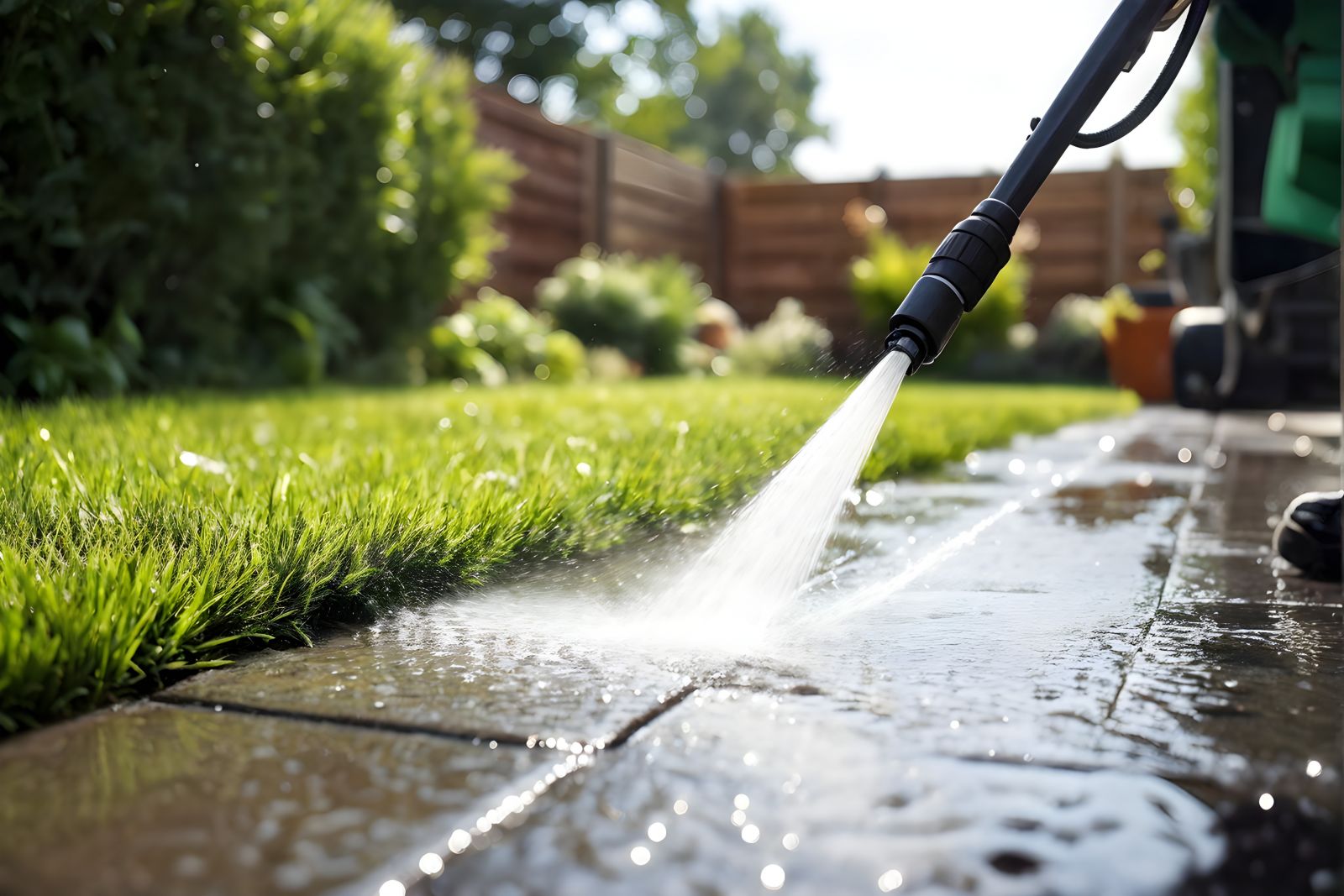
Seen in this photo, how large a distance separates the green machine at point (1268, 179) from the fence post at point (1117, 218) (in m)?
5.94

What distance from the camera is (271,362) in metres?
5.21

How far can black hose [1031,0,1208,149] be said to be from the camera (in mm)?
1602

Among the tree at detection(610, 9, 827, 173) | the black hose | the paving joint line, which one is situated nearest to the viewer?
the paving joint line

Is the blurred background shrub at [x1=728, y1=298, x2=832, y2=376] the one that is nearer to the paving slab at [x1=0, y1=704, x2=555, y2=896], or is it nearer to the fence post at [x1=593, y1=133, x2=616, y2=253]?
the fence post at [x1=593, y1=133, x2=616, y2=253]

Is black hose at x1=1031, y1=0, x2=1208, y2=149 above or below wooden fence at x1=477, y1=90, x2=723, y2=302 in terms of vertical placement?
below

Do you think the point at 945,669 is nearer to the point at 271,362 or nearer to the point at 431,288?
the point at 271,362

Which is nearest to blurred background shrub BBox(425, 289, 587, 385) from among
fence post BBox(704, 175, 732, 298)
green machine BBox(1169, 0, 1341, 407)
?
green machine BBox(1169, 0, 1341, 407)

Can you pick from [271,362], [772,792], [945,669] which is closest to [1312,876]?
[772,792]

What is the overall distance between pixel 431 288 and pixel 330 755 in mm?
5453

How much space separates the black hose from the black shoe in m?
0.66

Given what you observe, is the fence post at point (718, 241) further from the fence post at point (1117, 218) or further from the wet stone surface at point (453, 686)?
the wet stone surface at point (453, 686)

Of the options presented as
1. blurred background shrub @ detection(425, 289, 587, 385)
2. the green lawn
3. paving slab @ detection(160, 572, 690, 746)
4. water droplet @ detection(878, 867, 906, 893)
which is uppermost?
blurred background shrub @ detection(425, 289, 587, 385)

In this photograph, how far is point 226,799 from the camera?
875 mm

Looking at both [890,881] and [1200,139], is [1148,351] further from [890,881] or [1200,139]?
[890,881]
